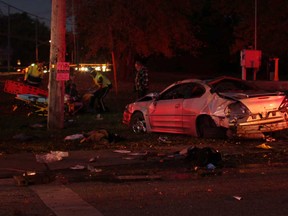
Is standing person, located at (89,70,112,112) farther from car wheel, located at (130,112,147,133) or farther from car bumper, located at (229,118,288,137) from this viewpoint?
car bumper, located at (229,118,288,137)

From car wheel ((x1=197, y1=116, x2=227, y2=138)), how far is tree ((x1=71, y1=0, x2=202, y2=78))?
67.9 ft

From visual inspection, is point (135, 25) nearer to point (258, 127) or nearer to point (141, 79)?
point (141, 79)

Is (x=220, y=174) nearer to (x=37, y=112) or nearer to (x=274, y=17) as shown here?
(x=37, y=112)

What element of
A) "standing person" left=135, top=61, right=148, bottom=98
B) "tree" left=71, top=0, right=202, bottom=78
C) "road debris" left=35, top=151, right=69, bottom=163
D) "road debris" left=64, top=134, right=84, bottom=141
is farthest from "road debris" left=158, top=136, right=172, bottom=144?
"tree" left=71, top=0, right=202, bottom=78

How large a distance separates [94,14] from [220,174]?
88.5ft

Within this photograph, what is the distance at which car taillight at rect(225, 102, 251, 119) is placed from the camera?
11891 mm

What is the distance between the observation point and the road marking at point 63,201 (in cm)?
708

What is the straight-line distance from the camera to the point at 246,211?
707 cm

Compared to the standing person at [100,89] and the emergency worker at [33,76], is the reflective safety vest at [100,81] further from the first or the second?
the emergency worker at [33,76]

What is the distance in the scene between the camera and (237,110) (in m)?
11.9

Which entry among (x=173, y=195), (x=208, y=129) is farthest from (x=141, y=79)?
(x=173, y=195)

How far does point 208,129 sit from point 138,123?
252 cm

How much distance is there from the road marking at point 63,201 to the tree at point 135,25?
24718 mm

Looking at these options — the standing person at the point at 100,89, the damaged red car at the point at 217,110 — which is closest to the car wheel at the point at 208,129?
the damaged red car at the point at 217,110
